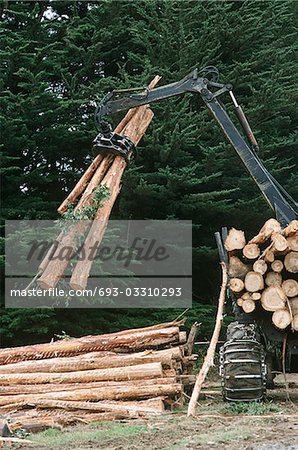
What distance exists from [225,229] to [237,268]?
29.7 inches

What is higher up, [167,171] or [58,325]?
[167,171]

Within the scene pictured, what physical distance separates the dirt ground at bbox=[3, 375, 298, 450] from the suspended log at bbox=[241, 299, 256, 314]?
2.97 ft

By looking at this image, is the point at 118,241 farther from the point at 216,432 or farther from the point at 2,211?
the point at 216,432

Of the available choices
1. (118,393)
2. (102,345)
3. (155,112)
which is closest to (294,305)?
(118,393)

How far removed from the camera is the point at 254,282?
267 inches

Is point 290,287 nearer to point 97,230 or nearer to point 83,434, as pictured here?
point 97,230

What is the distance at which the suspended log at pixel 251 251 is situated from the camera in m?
6.83

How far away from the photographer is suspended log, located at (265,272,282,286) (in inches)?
269

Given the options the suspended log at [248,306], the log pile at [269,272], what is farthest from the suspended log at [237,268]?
the suspended log at [248,306]

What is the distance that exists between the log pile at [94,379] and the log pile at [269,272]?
46.2 inches

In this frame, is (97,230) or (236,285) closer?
(236,285)

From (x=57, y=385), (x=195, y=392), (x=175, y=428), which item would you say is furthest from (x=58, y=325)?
(x=175, y=428)

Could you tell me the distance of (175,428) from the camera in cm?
559

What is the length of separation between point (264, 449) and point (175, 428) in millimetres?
1400
